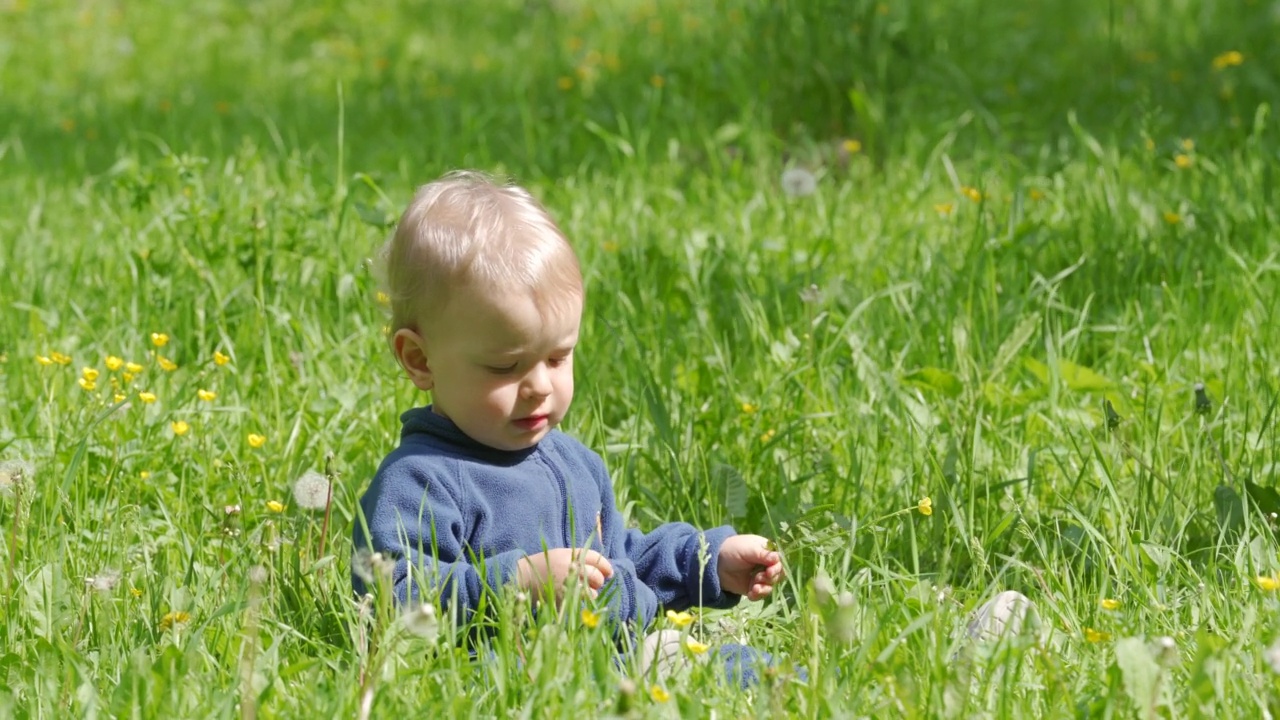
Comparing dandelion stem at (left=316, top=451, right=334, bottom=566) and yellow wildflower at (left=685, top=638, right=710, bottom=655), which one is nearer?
yellow wildflower at (left=685, top=638, right=710, bottom=655)

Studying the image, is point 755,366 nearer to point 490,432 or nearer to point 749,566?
point 749,566

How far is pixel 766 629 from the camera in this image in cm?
227

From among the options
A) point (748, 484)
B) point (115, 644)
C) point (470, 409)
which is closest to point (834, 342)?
point (748, 484)

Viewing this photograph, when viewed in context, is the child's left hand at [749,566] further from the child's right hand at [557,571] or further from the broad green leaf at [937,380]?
the broad green leaf at [937,380]

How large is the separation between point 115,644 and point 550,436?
716 mm

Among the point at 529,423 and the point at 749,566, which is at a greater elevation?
the point at 529,423

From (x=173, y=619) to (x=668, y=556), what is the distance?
2.46ft

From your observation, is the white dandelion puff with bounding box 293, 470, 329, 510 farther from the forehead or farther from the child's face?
the forehead

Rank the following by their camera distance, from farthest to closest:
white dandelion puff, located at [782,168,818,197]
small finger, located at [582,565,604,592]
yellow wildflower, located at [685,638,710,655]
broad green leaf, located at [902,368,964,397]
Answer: white dandelion puff, located at [782,168,818,197] < broad green leaf, located at [902,368,964,397] < small finger, located at [582,565,604,592] < yellow wildflower, located at [685,638,710,655]

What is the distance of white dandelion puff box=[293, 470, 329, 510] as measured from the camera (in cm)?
228

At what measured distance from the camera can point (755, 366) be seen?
3143 mm

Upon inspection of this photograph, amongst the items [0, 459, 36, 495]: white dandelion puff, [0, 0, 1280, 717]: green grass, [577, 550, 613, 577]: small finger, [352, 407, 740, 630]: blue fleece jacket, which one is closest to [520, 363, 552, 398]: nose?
[352, 407, 740, 630]: blue fleece jacket

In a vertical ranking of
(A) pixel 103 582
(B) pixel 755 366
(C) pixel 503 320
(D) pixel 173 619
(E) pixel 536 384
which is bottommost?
(B) pixel 755 366

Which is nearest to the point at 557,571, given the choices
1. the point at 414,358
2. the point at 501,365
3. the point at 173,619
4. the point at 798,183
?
the point at 501,365
